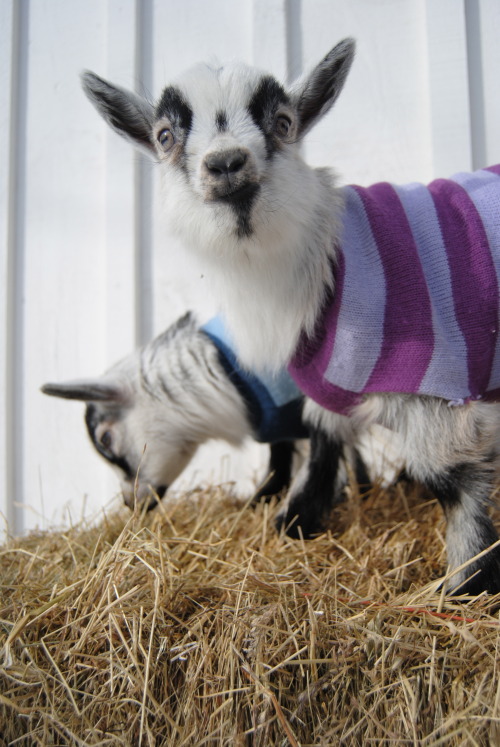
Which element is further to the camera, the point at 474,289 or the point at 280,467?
the point at 280,467

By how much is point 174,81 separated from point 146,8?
141cm

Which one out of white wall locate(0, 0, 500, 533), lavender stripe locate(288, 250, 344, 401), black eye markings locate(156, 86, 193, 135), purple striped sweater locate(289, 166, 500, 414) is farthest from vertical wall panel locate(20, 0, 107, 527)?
purple striped sweater locate(289, 166, 500, 414)

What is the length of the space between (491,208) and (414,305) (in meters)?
0.38

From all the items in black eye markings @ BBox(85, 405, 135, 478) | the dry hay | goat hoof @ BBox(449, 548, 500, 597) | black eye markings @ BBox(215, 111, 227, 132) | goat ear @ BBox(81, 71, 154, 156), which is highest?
goat ear @ BBox(81, 71, 154, 156)

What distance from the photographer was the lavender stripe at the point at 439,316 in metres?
1.39

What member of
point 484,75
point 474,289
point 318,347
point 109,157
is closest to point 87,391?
point 318,347

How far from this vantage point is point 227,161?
1.25m

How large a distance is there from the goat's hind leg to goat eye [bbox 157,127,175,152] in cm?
110

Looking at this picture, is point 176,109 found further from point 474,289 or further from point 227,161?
point 474,289

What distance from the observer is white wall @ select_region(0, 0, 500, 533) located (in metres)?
2.37

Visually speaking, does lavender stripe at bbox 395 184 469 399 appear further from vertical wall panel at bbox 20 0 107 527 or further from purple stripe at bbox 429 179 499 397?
vertical wall panel at bbox 20 0 107 527

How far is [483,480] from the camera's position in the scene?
144 cm

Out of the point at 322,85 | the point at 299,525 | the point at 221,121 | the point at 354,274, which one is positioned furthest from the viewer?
the point at 299,525

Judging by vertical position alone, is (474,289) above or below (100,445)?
above
